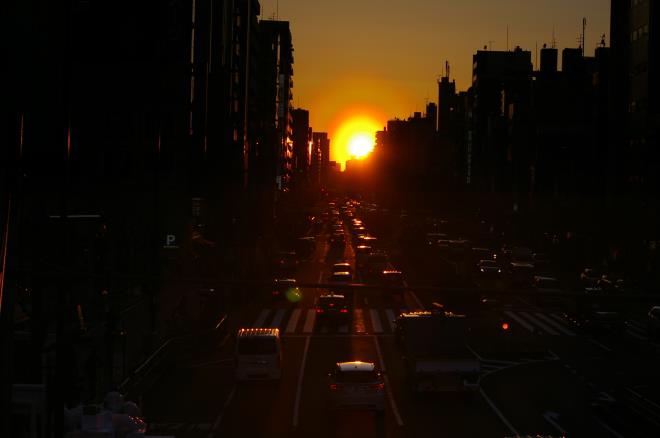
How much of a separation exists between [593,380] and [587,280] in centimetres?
2441

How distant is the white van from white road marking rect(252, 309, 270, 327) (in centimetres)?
1291

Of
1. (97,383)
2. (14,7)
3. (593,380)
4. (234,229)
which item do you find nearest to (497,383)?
(593,380)

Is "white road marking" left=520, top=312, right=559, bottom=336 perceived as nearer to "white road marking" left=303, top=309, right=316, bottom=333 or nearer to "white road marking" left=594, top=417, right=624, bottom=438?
"white road marking" left=303, top=309, right=316, bottom=333

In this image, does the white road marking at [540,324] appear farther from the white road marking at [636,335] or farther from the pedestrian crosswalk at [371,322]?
the white road marking at [636,335]

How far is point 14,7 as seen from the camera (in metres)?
6.87

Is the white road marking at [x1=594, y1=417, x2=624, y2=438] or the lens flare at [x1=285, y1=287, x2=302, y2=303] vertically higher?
the lens flare at [x1=285, y1=287, x2=302, y2=303]

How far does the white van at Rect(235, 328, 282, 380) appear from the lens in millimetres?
26531

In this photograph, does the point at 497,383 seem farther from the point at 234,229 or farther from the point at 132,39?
the point at 234,229

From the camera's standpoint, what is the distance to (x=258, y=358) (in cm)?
2666

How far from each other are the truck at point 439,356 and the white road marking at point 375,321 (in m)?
11.7

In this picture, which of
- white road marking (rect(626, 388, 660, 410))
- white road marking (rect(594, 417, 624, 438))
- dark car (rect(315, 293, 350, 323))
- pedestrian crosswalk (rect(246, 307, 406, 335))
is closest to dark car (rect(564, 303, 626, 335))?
pedestrian crosswalk (rect(246, 307, 406, 335))

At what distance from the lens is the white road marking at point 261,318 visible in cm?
3994

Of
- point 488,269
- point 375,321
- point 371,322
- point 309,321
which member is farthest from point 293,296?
point 488,269

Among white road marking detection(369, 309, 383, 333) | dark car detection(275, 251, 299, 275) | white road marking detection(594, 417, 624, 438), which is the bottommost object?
white road marking detection(594, 417, 624, 438)
